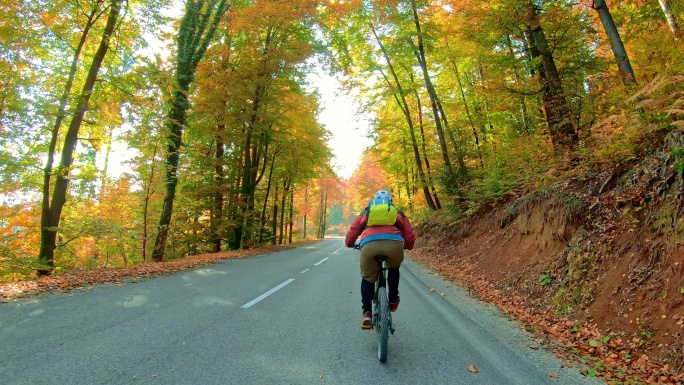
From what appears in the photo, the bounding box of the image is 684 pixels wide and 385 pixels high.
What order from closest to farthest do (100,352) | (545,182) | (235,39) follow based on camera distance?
(100,352) < (545,182) < (235,39)

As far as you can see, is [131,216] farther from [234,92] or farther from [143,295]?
[143,295]

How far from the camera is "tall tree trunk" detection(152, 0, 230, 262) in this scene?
13.8 metres

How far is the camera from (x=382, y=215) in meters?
4.22

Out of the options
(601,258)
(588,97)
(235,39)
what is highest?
(235,39)

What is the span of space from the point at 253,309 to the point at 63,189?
816 cm

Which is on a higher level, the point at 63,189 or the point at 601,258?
the point at 63,189

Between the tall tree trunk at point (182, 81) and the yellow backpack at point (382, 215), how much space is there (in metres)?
12.0

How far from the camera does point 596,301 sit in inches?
191

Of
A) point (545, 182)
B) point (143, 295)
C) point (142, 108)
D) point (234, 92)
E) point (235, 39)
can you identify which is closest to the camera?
point (143, 295)

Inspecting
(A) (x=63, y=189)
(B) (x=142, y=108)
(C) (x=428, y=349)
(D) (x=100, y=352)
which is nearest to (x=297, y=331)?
(C) (x=428, y=349)

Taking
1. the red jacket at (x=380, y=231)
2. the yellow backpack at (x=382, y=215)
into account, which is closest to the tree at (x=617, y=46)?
the red jacket at (x=380, y=231)

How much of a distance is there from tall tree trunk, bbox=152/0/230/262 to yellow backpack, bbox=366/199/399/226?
11970 mm

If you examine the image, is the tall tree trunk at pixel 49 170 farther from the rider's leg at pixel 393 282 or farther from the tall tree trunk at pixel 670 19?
the tall tree trunk at pixel 670 19

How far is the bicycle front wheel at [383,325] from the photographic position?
145 inches
